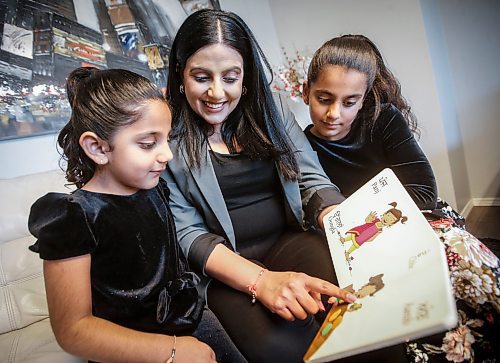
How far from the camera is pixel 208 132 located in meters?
0.95

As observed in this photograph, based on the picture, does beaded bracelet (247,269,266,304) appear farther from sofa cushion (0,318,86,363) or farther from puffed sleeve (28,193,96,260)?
sofa cushion (0,318,86,363)

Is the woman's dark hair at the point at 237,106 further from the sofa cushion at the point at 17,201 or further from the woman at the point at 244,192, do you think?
the sofa cushion at the point at 17,201

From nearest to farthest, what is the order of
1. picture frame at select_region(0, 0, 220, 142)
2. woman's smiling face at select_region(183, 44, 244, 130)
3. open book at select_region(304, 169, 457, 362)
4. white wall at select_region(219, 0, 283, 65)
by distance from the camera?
open book at select_region(304, 169, 457, 362) < woman's smiling face at select_region(183, 44, 244, 130) < picture frame at select_region(0, 0, 220, 142) < white wall at select_region(219, 0, 283, 65)

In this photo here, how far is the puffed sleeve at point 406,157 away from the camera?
3.47 feet

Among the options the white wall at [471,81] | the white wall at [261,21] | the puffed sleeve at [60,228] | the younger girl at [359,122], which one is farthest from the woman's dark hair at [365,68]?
the white wall at [261,21]

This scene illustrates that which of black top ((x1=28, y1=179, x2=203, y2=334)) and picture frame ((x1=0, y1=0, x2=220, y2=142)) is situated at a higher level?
picture frame ((x1=0, y1=0, x2=220, y2=142))

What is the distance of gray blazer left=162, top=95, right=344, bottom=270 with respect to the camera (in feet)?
2.83

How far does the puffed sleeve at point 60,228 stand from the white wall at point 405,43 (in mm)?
1890

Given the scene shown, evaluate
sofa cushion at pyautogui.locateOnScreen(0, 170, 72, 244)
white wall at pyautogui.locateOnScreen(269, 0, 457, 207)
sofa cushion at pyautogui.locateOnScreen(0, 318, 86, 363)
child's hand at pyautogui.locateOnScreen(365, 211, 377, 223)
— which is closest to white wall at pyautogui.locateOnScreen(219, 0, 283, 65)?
white wall at pyautogui.locateOnScreen(269, 0, 457, 207)

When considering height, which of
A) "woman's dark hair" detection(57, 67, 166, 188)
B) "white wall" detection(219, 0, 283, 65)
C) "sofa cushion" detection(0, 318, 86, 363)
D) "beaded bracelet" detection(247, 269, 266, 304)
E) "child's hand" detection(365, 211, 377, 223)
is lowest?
"sofa cushion" detection(0, 318, 86, 363)

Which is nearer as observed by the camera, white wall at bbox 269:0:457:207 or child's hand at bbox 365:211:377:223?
child's hand at bbox 365:211:377:223

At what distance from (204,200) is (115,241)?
269 millimetres

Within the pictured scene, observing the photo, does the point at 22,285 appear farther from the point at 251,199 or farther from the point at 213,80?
the point at 213,80

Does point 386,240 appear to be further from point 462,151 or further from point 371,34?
point 462,151
